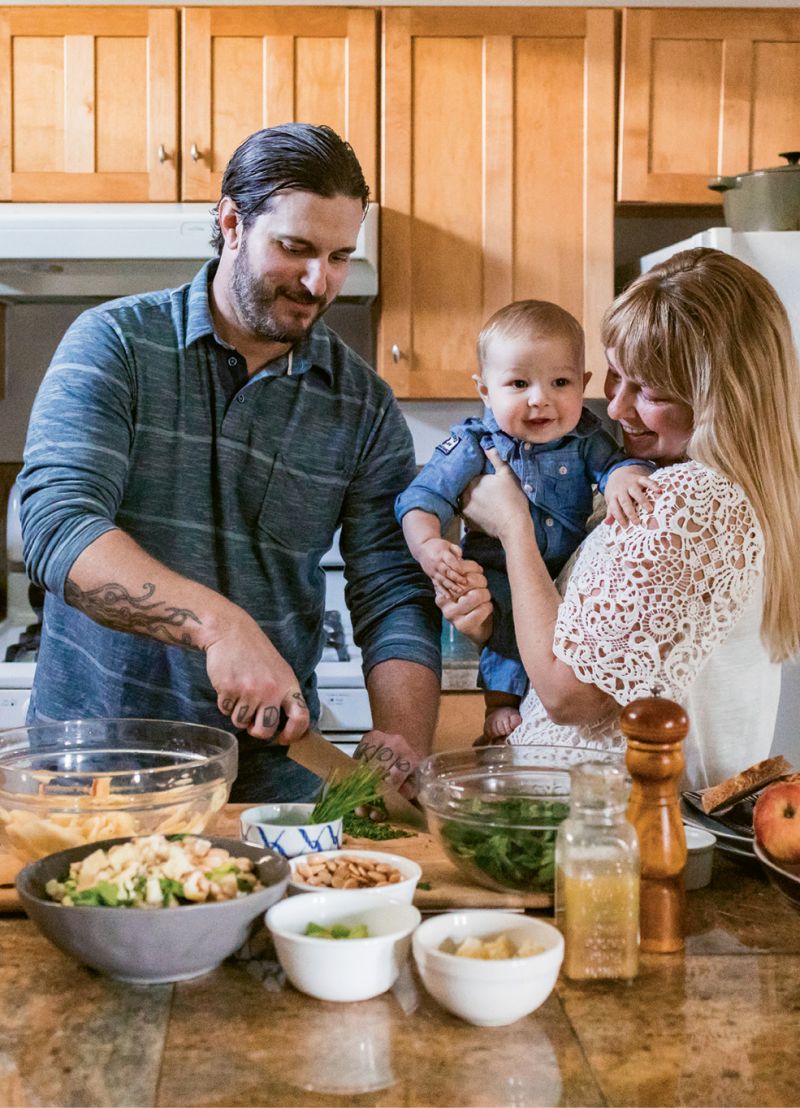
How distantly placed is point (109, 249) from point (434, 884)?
2.19 m

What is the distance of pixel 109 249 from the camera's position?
9.69ft

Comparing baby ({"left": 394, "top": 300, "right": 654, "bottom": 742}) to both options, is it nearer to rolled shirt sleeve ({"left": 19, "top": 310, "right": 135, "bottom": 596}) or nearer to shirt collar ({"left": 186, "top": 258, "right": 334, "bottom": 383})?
shirt collar ({"left": 186, "top": 258, "right": 334, "bottom": 383})

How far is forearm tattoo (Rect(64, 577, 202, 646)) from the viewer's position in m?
1.48

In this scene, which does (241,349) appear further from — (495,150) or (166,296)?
(495,150)

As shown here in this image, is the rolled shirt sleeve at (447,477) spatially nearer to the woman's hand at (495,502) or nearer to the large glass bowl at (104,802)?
the woman's hand at (495,502)

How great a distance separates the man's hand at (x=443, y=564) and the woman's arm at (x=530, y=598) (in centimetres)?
7

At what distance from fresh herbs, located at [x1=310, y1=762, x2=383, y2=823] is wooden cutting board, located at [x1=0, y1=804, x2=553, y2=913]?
7cm

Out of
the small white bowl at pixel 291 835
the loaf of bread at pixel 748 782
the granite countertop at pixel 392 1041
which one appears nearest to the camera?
the granite countertop at pixel 392 1041

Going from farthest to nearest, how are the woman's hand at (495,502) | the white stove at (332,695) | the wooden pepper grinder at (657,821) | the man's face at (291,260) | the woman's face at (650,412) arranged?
1. the white stove at (332,695)
2. the woman's hand at (495,502)
3. the man's face at (291,260)
4. the woman's face at (650,412)
5. the wooden pepper grinder at (657,821)

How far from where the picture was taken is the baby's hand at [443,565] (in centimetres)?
189

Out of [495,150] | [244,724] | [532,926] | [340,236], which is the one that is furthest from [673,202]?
[532,926]

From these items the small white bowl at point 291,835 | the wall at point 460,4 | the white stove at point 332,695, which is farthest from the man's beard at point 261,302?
the wall at point 460,4

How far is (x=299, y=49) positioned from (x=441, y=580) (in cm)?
187

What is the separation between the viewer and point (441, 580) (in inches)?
75.0
